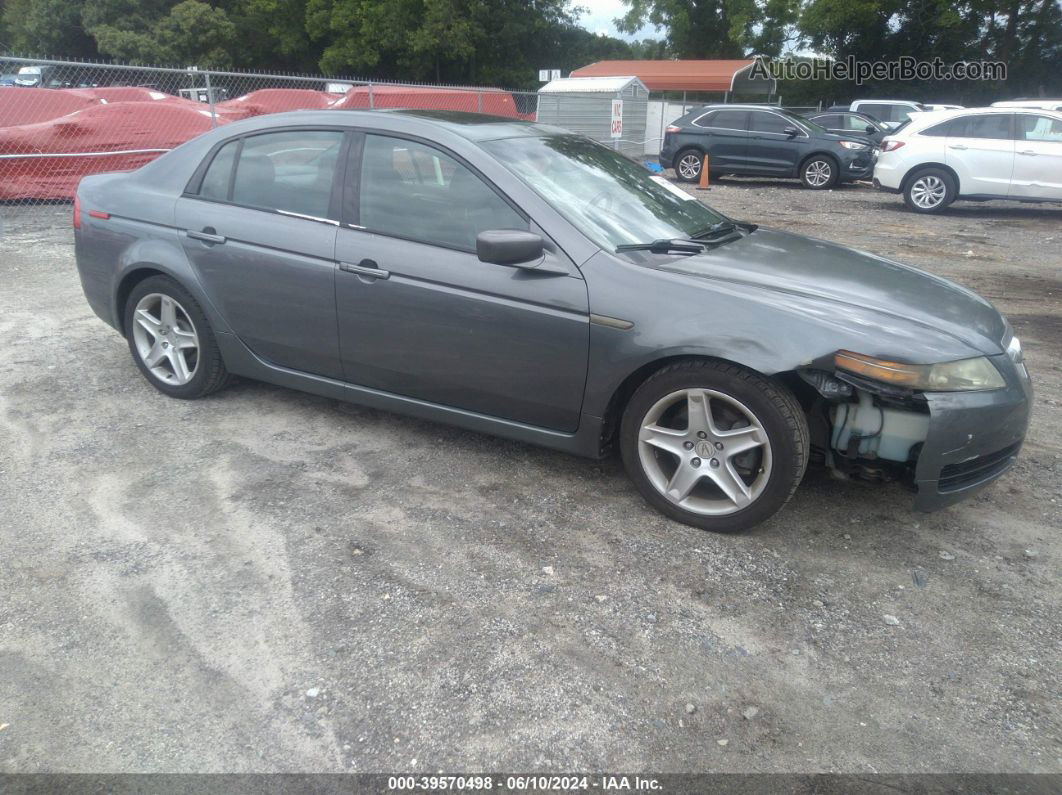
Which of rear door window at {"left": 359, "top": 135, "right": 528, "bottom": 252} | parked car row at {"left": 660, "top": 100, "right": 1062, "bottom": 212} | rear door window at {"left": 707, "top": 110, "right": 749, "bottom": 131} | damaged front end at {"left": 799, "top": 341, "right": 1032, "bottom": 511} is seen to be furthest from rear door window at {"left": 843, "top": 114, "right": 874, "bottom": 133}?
rear door window at {"left": 359, "top": 135, "right": 528, "bottom": 252}

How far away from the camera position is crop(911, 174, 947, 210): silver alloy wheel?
1321 centimetres

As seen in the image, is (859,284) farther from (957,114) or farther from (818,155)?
(818,155)

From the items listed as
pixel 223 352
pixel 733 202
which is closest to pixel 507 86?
pixel 733 202

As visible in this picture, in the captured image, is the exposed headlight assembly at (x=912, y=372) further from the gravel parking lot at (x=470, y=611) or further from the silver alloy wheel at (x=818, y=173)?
the silver alloy wheel at (x=818, y=173)

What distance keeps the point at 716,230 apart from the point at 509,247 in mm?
1331

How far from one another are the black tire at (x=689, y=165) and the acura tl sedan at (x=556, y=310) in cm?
1363

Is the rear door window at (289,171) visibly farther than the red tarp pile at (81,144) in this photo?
No

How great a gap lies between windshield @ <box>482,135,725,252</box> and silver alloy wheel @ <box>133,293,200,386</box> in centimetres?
202

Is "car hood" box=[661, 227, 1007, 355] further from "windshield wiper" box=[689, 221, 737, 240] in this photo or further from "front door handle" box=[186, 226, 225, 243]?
"front door handle" box=[186, 226, 225, 243]

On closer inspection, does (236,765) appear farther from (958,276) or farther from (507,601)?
(958,276)

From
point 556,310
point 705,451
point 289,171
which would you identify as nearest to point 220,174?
point 289,171

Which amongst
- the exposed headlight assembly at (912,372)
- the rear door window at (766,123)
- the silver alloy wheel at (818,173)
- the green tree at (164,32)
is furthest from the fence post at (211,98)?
the green tree at (164,32)

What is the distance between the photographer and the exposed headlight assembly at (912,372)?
3139 mm

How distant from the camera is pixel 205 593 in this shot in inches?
122
